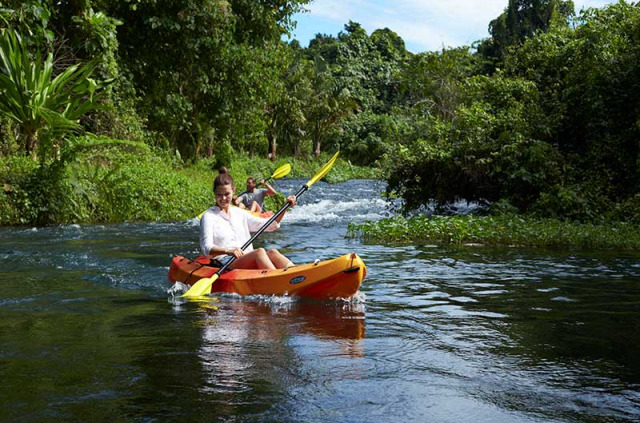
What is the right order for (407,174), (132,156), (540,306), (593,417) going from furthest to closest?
1. (132,156)
2. (407,174)
3. (540,306)
4. (593,417)

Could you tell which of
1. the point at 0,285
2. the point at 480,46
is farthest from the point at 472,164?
the point at 480,46

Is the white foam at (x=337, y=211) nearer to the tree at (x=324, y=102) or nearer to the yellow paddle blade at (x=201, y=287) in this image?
the yellow paddle blade at (x=201, y=287)

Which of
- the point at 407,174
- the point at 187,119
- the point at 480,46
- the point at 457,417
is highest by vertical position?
the point at 480,46

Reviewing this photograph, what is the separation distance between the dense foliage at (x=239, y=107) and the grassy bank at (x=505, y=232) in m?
1.32

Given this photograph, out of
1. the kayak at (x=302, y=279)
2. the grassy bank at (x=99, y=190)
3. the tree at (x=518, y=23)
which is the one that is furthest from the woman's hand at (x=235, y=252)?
the tree at (x=518, y=23)

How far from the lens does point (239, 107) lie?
918 inches

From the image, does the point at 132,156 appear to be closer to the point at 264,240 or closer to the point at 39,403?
the point at 264,240

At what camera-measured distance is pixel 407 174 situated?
52.7 ft

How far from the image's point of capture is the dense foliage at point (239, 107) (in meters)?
14.6

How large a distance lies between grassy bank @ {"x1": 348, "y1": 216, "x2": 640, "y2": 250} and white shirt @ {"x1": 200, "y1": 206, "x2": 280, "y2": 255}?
519 cm

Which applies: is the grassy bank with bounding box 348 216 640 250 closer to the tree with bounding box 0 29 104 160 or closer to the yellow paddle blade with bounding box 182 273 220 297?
the yellow paddle blade with bounding box 182 273 220 297

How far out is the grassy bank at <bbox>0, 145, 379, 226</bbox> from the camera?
14336 millimetres

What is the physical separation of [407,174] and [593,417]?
41.0 ft

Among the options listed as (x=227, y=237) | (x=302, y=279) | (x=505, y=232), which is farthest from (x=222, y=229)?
(x=505, y=232)
